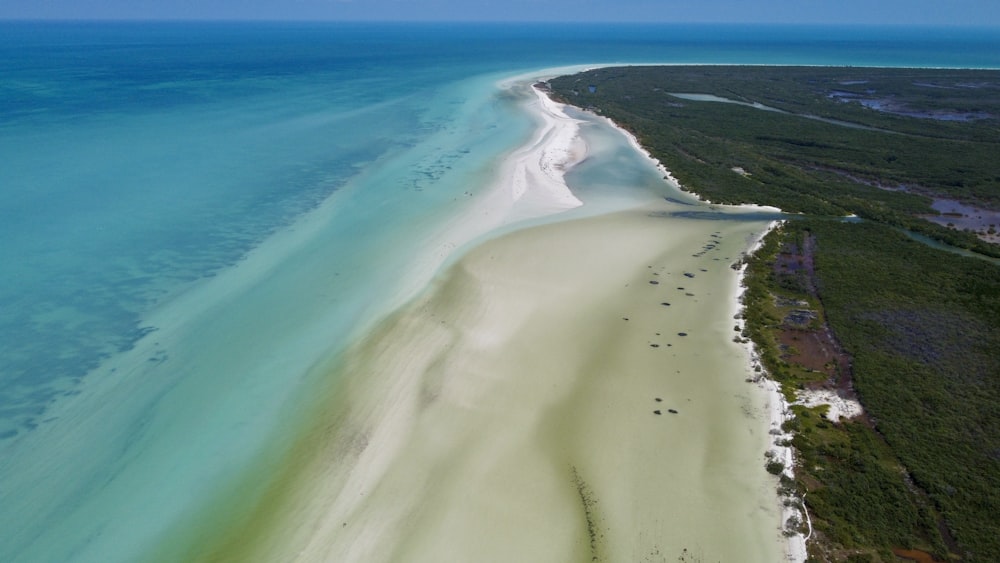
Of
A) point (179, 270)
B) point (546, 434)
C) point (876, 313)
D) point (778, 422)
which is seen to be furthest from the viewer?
point (179, 270)

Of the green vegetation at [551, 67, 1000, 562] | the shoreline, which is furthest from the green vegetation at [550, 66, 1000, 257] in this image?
the shoreline

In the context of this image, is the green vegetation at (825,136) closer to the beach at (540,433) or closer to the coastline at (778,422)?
the coastline at (778,422)

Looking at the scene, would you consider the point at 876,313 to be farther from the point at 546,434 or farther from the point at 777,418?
the point at 546,434

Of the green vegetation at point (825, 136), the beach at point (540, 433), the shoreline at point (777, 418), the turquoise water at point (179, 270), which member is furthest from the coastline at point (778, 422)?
the turquoise water at point (179, 270)

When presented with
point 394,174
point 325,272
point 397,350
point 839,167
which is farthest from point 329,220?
point 839,167

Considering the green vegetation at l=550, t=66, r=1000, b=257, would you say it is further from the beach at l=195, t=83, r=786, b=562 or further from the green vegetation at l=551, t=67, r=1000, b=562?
the beach at l=195, t=83, r=786, b=562

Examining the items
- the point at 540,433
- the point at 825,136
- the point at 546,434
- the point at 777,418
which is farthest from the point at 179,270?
the point at 825,136

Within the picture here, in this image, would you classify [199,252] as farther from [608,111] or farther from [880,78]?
[880,78]
